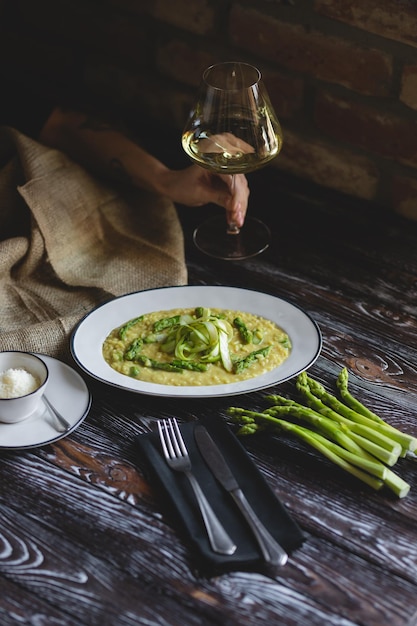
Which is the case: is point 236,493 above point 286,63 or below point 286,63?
below

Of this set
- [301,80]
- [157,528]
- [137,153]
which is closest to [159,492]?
[157,528]

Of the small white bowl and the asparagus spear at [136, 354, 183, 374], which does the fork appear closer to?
the asparagus spear at [136, 354, 183, 374]

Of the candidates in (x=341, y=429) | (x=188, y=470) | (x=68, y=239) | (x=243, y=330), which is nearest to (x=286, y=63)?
(x=68, y=239)

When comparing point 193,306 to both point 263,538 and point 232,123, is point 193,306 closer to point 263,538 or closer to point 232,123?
point 232,123

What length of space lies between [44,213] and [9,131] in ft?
0.75

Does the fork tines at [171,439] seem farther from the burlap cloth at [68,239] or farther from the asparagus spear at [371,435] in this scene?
the burlap cloth at [68,239]

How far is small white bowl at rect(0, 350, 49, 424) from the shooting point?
1.30 m

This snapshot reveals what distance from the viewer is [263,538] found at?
45.0 inches

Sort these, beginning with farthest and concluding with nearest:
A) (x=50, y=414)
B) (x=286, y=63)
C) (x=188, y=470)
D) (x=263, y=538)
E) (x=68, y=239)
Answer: (x=286, y=63), (x=68, y=239), (x=50, y=414), (x=188, y=470), (x=263, y=538)

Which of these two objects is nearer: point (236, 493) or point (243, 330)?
point (236, 493)

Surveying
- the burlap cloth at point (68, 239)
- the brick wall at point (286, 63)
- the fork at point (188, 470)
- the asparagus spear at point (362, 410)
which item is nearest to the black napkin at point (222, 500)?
the fork at point (188, 470)

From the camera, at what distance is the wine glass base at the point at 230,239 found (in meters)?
1.81

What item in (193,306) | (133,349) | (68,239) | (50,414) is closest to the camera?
(50,414)

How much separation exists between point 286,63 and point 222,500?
43.7 inches
